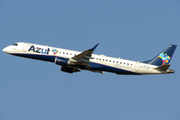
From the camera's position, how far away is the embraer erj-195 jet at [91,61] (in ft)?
192

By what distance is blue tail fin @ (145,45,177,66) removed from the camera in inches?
2467

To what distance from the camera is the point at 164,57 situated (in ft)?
207

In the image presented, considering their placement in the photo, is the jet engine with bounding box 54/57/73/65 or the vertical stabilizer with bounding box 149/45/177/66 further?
the vertical stabilizer with bounding box 149/45/177/66

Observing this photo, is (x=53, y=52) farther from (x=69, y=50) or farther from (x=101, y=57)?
(x=101, y=57)

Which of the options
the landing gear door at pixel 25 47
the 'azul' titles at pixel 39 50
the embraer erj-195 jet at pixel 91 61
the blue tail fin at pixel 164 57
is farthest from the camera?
the blue tail fin at pixel 164 57

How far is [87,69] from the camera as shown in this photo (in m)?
60.2

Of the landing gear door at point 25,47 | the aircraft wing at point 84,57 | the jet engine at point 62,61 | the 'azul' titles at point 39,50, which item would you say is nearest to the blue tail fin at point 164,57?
the aircraft wing at point 84,57

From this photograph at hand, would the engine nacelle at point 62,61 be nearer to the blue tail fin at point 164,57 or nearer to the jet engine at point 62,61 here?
the jet engine at point 62,61

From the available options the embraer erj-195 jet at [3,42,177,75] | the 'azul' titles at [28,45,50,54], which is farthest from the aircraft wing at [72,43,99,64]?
the 'azul' titles at [28,45,50,54]

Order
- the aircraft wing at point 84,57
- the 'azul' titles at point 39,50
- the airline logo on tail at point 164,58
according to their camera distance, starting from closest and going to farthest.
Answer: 1. the aircraft wing at point 84,57
2. the 'azul' titles at point 39,50
3. the airline logo on tail at point 164,58

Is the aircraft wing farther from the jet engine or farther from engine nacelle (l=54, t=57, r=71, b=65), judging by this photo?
engine nacelle (l=54, t=57, r=71, b=65)

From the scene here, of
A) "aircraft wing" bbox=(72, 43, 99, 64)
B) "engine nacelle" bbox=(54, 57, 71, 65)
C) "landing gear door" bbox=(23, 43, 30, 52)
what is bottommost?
"engine nacelle" bbox=(54, 57, 71, 65)

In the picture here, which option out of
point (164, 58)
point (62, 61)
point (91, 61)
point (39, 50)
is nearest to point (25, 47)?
point (39, 50)

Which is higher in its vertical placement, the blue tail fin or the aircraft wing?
the blue tail fin
